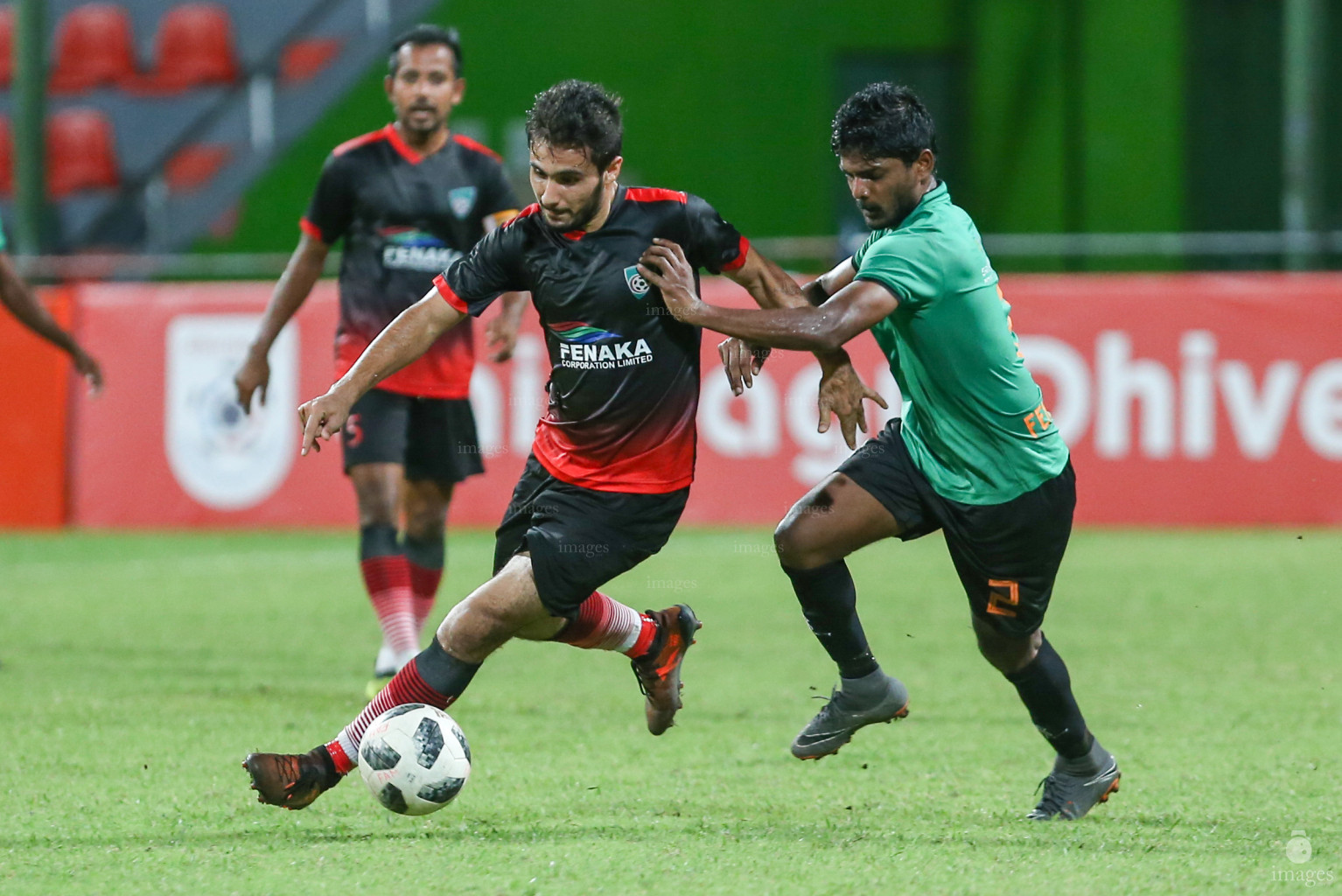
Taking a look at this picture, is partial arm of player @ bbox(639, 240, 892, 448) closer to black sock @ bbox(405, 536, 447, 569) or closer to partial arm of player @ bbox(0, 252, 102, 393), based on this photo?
Result: black sock @ bbox(405, 536, 447, 569)

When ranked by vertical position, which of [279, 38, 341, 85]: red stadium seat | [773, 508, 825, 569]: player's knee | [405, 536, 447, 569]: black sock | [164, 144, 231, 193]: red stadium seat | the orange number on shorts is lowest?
[405, 536, 447, 569]: black sock

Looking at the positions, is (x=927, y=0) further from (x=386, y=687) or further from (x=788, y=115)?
(x=386, y=687)

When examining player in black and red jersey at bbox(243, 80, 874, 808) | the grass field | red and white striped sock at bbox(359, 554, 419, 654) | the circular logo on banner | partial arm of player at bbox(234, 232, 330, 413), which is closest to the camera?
the grass field

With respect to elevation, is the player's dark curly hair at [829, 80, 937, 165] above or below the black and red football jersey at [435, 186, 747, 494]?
above

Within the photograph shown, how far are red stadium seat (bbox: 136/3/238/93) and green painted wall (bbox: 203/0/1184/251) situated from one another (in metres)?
1.27

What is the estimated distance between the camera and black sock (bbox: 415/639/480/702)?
4605mm

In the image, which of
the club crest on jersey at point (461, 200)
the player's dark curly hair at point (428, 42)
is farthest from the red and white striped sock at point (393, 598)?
A: the player's dark curly hair at point (428, 42)

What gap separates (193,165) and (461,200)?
12.0m

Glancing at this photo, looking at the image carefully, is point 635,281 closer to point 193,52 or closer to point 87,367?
point 87,367

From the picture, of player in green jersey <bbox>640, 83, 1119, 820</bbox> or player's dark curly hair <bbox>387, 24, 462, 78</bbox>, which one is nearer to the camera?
player in green jersey <bbox>640, 83, 1119, 820</bbox>

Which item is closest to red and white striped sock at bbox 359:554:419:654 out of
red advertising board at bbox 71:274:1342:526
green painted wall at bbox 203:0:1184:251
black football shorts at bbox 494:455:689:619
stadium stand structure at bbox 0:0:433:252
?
black football shorts at bbox 494:455:689:619

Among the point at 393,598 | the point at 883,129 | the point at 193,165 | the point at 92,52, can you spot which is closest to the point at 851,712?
the point at 883,129

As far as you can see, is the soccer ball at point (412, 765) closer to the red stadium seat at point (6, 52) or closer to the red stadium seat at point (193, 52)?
the red stadium seat at point (193, 52)

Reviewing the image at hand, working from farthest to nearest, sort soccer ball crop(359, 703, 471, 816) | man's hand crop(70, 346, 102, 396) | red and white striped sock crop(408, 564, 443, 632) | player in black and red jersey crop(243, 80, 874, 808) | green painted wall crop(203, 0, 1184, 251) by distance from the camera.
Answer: green painted wall crop(203, 0, 1184, 251), man's hand crop(70, 346, 102, 396), red and white striped sock crop(408, 564, 443, 632), player in black and red jersey crop(243, 80, 874, 808), soccer ball crop(359, 703, 471, 816)
